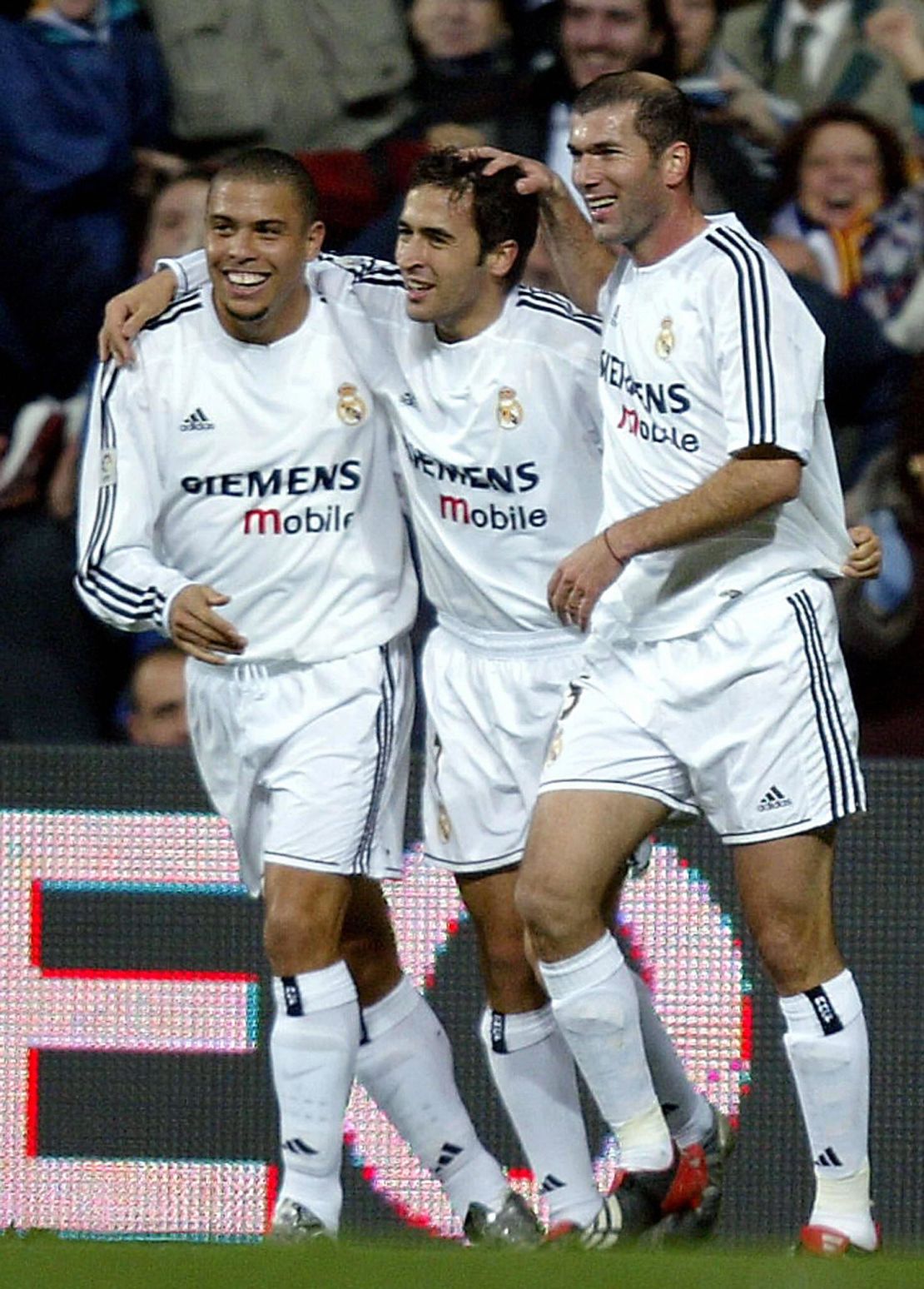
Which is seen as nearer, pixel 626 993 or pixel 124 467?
pixel 626 993

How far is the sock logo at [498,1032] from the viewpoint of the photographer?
5094 millimetres

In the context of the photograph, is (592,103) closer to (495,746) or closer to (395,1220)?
(495,746)

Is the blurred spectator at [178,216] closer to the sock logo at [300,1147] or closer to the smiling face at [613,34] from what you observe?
the smiling face at [613,34]

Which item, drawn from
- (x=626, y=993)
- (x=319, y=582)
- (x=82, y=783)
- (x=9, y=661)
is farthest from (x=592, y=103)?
(x=9, y=661)

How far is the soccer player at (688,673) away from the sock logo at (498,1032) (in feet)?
1.35

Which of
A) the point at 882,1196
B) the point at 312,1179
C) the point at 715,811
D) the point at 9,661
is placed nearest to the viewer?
the point at 715,811

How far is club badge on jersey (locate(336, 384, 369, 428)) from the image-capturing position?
5008mm

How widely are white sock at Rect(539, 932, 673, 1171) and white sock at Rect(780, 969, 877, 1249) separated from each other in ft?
0.88

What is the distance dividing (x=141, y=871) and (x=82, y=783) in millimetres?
232

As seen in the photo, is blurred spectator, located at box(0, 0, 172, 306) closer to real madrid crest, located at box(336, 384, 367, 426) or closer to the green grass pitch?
real madrid crest, located at box(336, 384, 367, 426)

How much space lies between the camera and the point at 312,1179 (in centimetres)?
496

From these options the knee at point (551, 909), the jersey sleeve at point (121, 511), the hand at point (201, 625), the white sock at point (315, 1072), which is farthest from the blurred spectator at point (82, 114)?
the knee at point (551, 909)

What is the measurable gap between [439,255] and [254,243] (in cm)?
35

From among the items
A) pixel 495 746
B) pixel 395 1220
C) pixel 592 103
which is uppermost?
pixel 592 103
